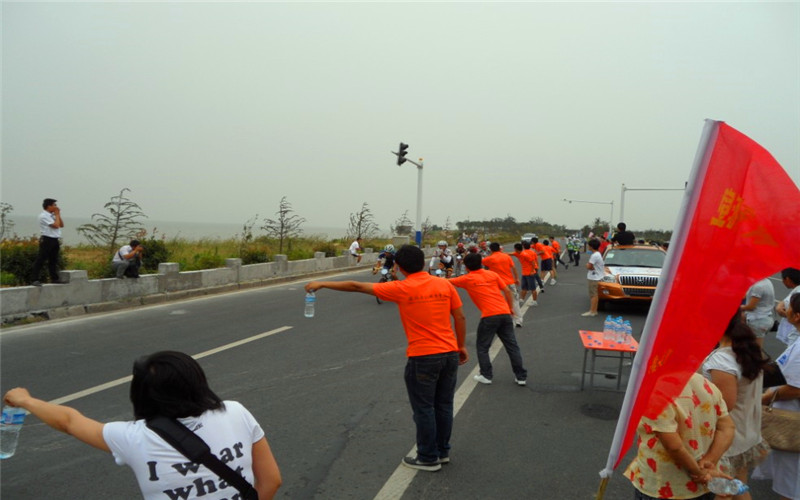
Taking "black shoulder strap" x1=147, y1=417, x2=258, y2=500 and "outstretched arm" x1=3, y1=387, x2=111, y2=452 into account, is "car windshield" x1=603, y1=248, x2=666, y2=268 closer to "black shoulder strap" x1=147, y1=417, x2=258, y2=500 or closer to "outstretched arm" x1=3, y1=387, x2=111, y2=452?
"black shoulder strap" x1=147, y1=417, x2=258, y2=500

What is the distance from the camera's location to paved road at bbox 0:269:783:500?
4203 mm

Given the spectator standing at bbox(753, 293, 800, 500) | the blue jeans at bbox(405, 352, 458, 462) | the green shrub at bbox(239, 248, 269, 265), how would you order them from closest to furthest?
1. the spectator standing at bbox(753, 293, 800, 500)
2. the blue jeans at bbox(405, 352, 458, 462)
3. the green shrub at bbox(239, 248, 269, 265)

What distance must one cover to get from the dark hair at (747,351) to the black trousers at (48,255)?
11.7 m

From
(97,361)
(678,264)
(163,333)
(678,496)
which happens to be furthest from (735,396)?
(163,333)

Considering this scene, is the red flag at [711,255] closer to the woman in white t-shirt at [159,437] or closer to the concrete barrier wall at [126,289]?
the woman in white t-shirt at [159,437]

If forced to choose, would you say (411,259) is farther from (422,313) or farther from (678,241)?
(678,241)

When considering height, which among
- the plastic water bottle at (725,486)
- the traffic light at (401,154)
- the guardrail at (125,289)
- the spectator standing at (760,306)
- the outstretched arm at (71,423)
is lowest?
the guardrail at (125,289)

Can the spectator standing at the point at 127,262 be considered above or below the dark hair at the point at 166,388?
below

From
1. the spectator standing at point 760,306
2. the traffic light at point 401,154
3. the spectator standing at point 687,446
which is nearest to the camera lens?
the spectator standing at point 687,446

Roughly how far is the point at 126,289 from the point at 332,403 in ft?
27.8

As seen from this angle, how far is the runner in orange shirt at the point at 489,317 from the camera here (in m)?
6.79

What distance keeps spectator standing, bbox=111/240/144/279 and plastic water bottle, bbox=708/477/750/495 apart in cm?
1260

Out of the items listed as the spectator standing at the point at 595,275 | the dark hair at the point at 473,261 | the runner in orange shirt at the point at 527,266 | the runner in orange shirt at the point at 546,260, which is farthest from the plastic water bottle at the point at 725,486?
the runner in orange shirt at the point at 546,260

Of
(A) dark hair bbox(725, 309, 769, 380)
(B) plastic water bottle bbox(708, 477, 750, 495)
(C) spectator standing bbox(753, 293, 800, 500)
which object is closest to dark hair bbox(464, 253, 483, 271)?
(C) spectator standing bbox(753, 293, 800, 500)
